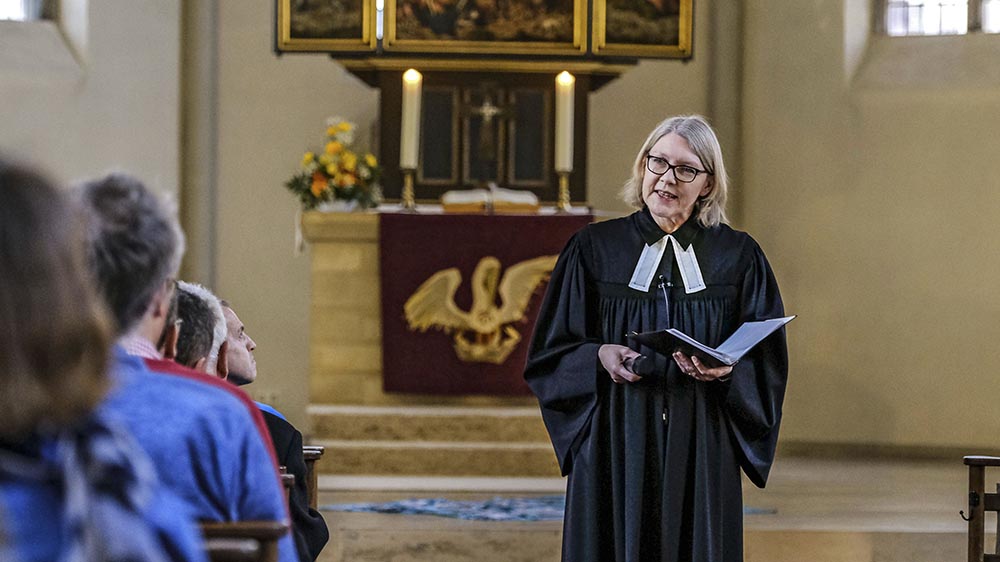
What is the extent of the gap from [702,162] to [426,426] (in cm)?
549

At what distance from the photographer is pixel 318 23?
9516 millimetres

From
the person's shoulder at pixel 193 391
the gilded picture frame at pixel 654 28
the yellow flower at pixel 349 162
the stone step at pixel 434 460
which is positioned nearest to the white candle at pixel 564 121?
the gilded picture frame at pixel 654 28

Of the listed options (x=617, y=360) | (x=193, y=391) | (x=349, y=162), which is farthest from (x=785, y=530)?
(x=193, y=391)

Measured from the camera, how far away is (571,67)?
10.1m

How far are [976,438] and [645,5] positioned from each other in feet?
13.7

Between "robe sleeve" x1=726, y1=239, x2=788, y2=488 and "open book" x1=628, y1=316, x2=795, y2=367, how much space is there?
0.53ft

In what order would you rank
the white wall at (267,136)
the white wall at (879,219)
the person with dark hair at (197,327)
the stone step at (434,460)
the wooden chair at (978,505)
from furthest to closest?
the white wall at (267,136) → the white wall at (879,219) → the stone step at (434,460) → the wooden chair at (978,505) → the person with dark hair at (197,327)

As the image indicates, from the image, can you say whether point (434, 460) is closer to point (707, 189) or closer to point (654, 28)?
point (654, 28)

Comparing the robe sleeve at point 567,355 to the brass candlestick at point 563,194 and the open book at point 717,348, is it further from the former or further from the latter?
the brass candlestick at point 563,194

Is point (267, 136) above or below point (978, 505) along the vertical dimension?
above

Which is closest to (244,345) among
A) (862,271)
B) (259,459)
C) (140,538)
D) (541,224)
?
(259,459)

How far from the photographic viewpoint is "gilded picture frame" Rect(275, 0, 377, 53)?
9500 mm

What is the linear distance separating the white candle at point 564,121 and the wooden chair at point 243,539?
7.54 m

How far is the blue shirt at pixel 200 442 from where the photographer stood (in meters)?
1.92
